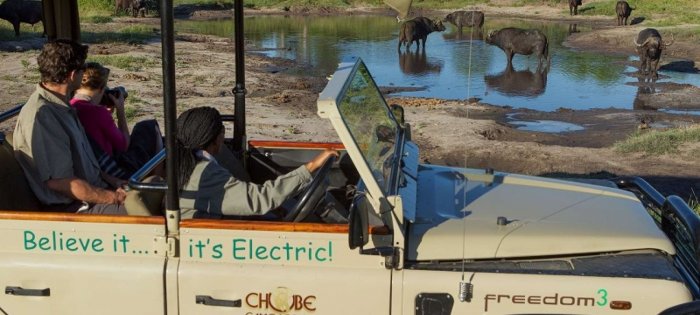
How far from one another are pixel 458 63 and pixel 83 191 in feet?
72.9

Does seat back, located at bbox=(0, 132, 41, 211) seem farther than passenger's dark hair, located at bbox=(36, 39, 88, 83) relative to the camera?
No

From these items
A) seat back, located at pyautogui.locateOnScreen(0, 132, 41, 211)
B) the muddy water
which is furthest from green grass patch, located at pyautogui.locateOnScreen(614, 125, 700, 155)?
seat back, located at pyautogui.locateOnScreen(0, 132, 41, 211)

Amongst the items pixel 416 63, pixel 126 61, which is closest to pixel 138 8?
pixel 416 63

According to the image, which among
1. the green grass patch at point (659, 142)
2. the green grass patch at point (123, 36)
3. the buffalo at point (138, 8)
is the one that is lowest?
the green grass patch at point (659, 142)

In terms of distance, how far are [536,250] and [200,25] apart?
110 ft

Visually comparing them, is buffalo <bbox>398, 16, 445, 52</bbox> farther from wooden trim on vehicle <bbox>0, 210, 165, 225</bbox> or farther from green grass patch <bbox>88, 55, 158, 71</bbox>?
wooden trim on vehicle <bbox>0, 210, 165, 225</bbox>

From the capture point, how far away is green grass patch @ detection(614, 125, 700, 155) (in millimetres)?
11180

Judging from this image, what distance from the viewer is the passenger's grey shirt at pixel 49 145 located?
3877 millimetres

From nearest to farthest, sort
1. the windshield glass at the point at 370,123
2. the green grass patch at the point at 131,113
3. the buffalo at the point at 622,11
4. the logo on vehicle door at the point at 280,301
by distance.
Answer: the logo on vehicle door at the point at 280,301, the windshield glass at the point at 370,123, the green grass patch at the point at 131,113, the buffalo at the point at 622,11

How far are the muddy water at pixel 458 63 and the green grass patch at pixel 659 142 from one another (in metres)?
3.34

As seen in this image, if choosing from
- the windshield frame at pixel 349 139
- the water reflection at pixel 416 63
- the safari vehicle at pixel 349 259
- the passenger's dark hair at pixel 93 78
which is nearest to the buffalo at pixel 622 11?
the water reflection at pixel 416 63

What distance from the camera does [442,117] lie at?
14.2 m

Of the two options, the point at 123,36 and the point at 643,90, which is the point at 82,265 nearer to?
the point at 643,90

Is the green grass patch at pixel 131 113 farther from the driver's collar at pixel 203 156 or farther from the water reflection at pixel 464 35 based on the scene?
the water reflection at pixel 464 35
